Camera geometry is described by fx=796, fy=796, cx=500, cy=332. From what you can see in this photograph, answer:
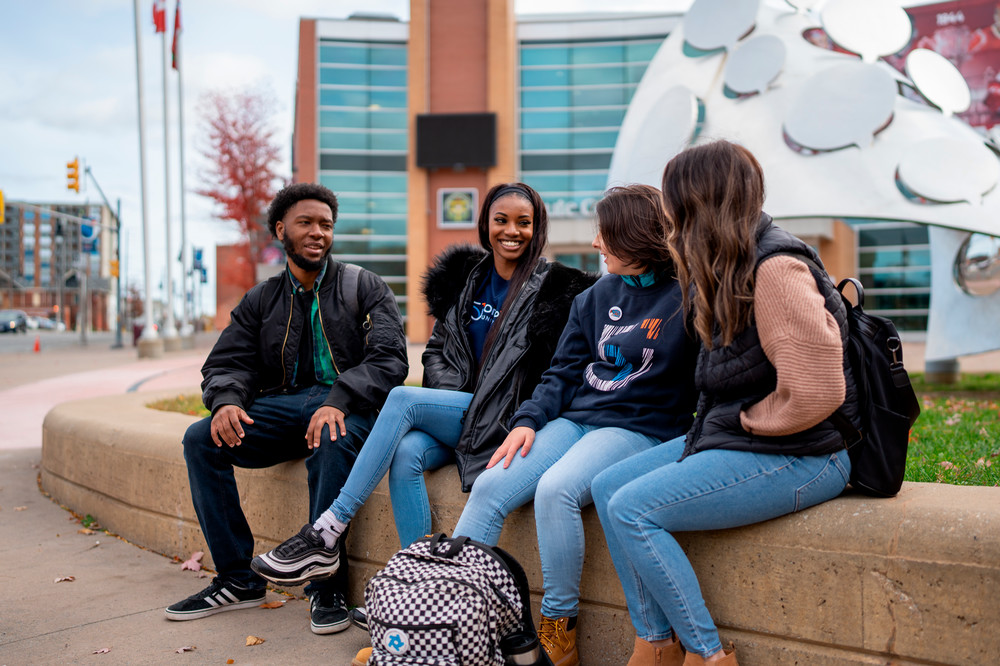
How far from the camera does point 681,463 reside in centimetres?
261

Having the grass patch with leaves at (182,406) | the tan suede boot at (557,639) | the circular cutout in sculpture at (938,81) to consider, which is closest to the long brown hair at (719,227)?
the tan suede boot at (557,639)

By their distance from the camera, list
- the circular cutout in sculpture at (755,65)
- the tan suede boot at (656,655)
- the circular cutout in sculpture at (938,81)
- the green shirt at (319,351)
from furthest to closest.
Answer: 1. the circular cutout in sculpture at (755,65)
2. the circular cutout in sculpture at (938,81)
3. the green shirt at (319,351)
4. the tan suede boot at (656,655)

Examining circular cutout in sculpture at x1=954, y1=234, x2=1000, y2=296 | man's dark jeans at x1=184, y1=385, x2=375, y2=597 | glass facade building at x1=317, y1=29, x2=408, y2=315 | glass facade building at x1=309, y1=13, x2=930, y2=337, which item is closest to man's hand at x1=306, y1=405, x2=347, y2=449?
man's dark jeans at x1=184, y1=385, x2=375, y2=597

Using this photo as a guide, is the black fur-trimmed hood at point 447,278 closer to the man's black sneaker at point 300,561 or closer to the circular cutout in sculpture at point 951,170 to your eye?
the man's black sneaker at point 300,561

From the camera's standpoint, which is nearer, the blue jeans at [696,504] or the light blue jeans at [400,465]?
the blue jeans at [696,504]

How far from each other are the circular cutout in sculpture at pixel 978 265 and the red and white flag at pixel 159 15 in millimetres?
24377

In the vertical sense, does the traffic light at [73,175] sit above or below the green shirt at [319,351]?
above

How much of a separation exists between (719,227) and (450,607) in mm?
1495

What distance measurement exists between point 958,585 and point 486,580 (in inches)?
56.2

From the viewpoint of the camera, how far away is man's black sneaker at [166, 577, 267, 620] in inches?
146

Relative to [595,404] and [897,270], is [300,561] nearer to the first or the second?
[595,404]

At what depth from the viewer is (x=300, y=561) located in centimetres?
330

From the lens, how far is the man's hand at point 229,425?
12.5 ft

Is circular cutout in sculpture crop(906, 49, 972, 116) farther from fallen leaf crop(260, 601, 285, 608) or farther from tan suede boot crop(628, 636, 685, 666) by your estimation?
fallen leaf crop(260, 601, 285, 608)
